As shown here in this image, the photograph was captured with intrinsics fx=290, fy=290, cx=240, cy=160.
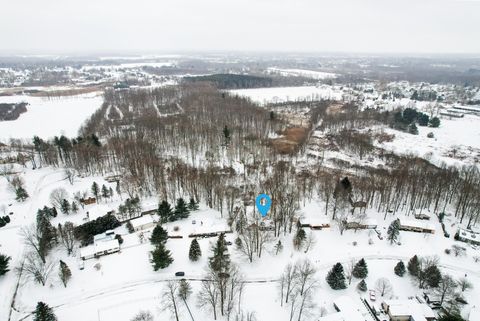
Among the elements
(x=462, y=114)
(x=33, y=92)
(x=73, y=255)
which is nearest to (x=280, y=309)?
(x=73, y=255)

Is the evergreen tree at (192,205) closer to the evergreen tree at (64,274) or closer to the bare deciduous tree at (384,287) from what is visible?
the evergreen tree at (64,274)

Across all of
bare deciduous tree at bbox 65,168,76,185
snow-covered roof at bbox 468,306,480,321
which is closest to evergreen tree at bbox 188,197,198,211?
bare deciduous tree at bbox 65,168,76,185

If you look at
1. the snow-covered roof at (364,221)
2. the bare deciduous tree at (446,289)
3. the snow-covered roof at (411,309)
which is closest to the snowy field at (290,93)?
the snow-covered roof at (364,221)

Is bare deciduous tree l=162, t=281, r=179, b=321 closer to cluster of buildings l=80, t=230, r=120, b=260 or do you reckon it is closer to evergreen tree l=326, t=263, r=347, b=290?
cluster of buildings l=80, t=230, r=120, b=260

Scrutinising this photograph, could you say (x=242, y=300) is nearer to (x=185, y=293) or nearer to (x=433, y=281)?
(x=185, y=293)

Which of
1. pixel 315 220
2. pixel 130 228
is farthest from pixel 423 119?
pixel 130 228

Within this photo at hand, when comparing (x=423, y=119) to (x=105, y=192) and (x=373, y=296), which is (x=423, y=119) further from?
(x=105, y=192)

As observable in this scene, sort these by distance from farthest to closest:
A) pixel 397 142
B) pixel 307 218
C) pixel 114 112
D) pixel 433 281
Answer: pixel 114 112
pixel 397 142
pixel 307 218
pixel 433 281
